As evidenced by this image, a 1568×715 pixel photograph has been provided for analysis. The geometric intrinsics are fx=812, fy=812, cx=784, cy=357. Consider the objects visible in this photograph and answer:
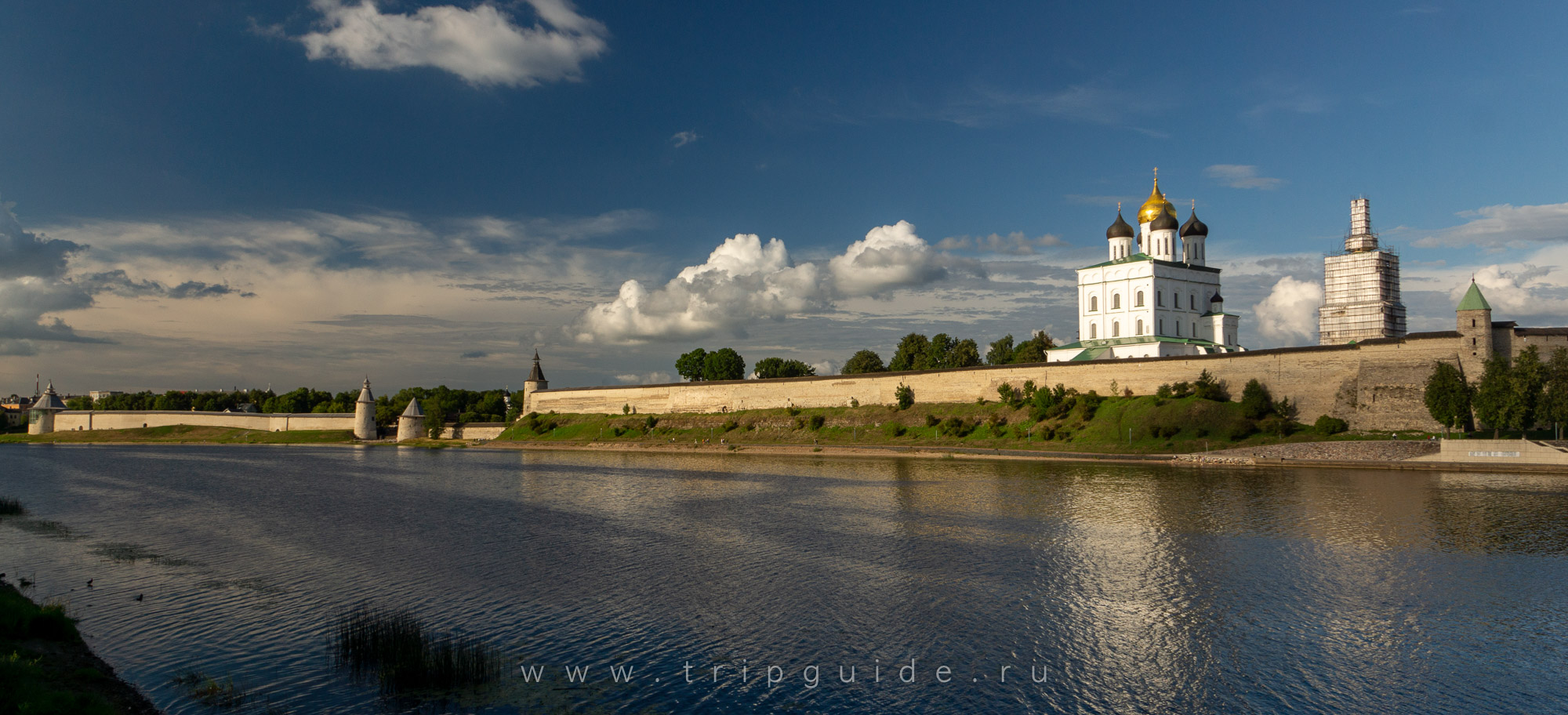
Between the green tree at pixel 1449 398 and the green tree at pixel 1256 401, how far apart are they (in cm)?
691

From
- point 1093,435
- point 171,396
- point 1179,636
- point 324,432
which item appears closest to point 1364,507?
point 1179,636

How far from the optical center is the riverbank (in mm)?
7527

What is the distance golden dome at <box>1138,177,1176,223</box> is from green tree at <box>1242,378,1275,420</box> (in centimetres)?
2241

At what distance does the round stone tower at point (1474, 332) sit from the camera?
35781mm

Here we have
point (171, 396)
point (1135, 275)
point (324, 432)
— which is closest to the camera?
point (1135, 275)

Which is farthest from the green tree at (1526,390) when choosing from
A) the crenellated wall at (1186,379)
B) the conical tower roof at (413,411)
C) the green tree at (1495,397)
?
the conical tower roof at (413,411)

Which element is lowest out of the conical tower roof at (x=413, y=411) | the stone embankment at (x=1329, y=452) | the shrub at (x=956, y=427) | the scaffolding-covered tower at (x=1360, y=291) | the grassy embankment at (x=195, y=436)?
the grassy embankment at (x=195, y=436)

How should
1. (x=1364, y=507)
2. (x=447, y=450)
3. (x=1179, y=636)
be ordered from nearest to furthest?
1. (x=1179, y=636)
2. (x=1364, y=507)
3. (x=447, y=450)

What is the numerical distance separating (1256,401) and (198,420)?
99.2 meters

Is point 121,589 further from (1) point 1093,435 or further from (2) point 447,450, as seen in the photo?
(2) point 447,450

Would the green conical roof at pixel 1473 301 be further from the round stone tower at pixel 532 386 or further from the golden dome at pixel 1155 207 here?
the round stone tower at pixel 532 386

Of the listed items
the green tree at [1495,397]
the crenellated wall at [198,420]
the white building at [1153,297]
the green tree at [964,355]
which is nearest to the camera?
the green tree at [1495,397]

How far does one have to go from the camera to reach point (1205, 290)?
6119cm

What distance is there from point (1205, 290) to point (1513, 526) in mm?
45340
